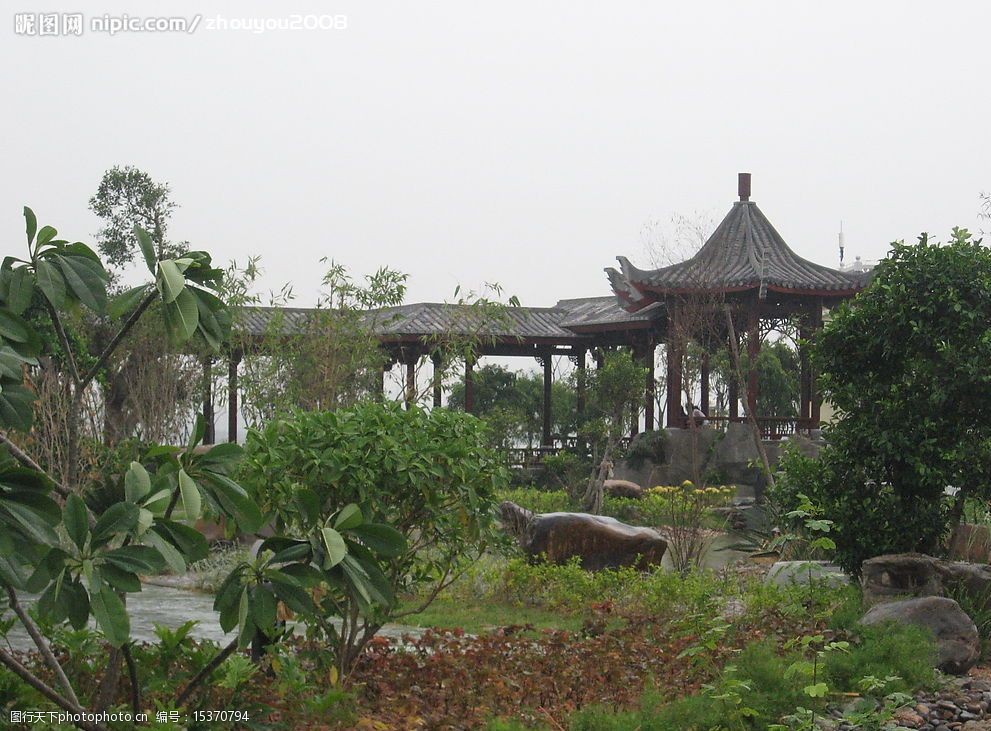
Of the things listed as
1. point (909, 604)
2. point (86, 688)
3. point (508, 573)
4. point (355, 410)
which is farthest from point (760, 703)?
point (508, 573)

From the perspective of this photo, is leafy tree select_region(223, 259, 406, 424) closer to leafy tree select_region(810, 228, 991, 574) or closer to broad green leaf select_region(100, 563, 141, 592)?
leafy tree select_region(810, 228, 991, 574)

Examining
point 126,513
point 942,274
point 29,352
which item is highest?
point 942,274

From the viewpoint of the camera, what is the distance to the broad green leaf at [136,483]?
2299 millimetres

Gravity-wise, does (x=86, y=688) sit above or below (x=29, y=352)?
below

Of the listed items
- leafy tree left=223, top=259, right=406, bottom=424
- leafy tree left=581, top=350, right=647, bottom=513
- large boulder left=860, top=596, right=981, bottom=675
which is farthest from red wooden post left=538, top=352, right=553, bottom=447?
large boulder left=860, top=596, right=981, bottom=675

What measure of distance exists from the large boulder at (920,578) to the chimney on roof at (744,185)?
42.1ft

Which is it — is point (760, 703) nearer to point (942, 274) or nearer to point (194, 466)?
point (194, 466)

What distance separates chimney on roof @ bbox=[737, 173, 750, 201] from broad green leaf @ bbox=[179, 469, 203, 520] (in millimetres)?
16767

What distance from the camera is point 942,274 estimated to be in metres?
6.14

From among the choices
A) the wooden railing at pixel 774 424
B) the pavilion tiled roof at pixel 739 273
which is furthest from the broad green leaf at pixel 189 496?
the wooden railing at pixel 774 424

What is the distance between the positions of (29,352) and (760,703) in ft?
9.39

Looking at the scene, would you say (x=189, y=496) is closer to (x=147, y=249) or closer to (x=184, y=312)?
(x=184, y=312)

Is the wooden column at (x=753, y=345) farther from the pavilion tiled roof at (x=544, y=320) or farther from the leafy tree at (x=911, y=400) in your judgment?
the leafy tree at (x=911, y=400)

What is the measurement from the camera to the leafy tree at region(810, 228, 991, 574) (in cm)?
600
